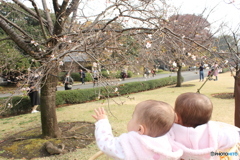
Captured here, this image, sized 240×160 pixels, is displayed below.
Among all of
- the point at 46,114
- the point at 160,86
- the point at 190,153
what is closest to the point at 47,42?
the point at 46,114

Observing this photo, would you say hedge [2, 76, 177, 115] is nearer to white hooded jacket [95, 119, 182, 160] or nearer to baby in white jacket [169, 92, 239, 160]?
baby in white jacket [169, 92, 239, 160]

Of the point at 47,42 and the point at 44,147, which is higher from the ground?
the point at 47,42

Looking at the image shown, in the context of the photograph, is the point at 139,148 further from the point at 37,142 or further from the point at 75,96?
the point at 75,96

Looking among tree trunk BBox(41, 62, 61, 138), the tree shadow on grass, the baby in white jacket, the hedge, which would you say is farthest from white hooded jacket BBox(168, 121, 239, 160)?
the hedge

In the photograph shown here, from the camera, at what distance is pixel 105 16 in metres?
3.91

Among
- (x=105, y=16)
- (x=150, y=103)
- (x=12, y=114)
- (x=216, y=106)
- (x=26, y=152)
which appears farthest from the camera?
(x=12, y=114)

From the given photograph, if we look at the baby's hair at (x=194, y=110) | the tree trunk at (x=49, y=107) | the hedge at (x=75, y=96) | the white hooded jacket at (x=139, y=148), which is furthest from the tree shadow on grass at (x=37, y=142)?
the baby's hair at (x=194, y=110)

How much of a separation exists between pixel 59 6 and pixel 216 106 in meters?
6.23

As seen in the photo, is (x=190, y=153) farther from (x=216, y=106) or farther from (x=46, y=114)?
(x=216, y=106)

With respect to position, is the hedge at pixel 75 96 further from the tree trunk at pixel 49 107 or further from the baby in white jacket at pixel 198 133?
the baby in white jacket at pixel 198 133

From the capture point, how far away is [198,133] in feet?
4.36

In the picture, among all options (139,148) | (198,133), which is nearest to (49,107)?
(139,148)

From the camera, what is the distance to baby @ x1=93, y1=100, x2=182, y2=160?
114cm

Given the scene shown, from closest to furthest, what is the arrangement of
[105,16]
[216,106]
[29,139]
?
[105,16] → [29,139] → [216,106]
